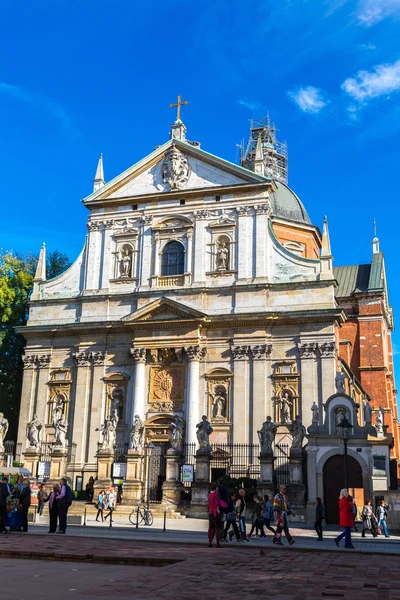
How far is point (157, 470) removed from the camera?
32.2 metres

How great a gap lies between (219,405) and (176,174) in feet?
42.4

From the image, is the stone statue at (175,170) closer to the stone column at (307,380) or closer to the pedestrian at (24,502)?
the stone column at (307,380)

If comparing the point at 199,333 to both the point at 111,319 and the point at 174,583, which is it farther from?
the point at 174,583

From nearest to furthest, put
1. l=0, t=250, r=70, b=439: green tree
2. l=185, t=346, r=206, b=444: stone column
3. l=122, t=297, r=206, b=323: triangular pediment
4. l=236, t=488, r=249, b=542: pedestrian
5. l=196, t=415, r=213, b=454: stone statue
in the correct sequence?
l=236, t=488, r=249, b=542: pedestrian → l=196, t=415, r=213, b=454: stone statue → l=185, t=346, r=206, b=444: stone column → l=122, t=297, r=206, b=323: triangular pediment → l=0, t=250, r=70, b=439: green tree

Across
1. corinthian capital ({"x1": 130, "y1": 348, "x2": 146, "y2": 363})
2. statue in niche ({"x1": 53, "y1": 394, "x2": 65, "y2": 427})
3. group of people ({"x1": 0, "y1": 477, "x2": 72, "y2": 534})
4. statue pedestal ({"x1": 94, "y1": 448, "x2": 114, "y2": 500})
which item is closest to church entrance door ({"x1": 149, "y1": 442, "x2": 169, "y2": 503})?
statue pedestal ({"x1": 94, "y1": 448, "x2": 114, "y2": 500})

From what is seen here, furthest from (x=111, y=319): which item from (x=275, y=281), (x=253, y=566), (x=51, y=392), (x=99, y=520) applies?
(x=253, y=566)

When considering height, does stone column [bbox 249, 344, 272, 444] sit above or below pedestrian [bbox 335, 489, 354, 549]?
above

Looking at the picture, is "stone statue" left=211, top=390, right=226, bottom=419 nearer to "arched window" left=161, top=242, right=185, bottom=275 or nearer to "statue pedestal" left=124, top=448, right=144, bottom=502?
"statue pedestal" left=124, top=448, right=144, bottom=502

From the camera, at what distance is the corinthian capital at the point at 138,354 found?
115ft

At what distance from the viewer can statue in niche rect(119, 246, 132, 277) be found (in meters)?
37.6

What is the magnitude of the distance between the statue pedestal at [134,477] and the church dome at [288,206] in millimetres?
23691

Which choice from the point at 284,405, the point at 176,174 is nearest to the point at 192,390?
the point at 284,405

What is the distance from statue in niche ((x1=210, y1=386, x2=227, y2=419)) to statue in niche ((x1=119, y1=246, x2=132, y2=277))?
8312mm

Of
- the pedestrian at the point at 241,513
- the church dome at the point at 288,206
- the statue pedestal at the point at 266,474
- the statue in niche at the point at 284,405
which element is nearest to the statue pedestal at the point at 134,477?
the statue pedestal at the point at 266,474
